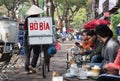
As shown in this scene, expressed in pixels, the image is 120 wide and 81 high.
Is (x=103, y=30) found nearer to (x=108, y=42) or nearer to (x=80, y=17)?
(x=108, y=42)

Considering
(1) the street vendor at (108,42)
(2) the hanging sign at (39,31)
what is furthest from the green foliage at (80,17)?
(1) the street vendor at (108,42)

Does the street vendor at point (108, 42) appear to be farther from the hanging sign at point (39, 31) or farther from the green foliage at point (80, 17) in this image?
the green foliage at point (80, 17)

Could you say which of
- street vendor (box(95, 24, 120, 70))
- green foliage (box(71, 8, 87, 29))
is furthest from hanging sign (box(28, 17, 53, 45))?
green foliage (box(71, 8, 87, 29))

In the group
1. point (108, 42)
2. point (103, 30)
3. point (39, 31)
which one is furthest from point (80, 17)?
point (103, 30)

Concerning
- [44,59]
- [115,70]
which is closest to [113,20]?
[44,59]

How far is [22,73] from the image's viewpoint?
1402 centimetres

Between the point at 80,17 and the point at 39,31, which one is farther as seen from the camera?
the point at 80,17

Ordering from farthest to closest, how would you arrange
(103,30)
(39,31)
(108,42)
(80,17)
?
(80,17) → (39,31) → (108,42) → (103,30)

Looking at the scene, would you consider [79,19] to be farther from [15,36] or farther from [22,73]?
[22,73]

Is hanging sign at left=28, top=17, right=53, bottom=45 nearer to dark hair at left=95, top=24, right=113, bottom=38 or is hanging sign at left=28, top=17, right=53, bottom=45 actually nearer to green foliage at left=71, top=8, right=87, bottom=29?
dark hair at left=95, top=24, right=113, bottom=38

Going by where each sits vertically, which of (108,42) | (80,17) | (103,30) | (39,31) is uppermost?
(103,30)

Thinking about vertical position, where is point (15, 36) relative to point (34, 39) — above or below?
below

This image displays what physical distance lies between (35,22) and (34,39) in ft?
1.62

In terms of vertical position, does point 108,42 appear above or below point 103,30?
below
